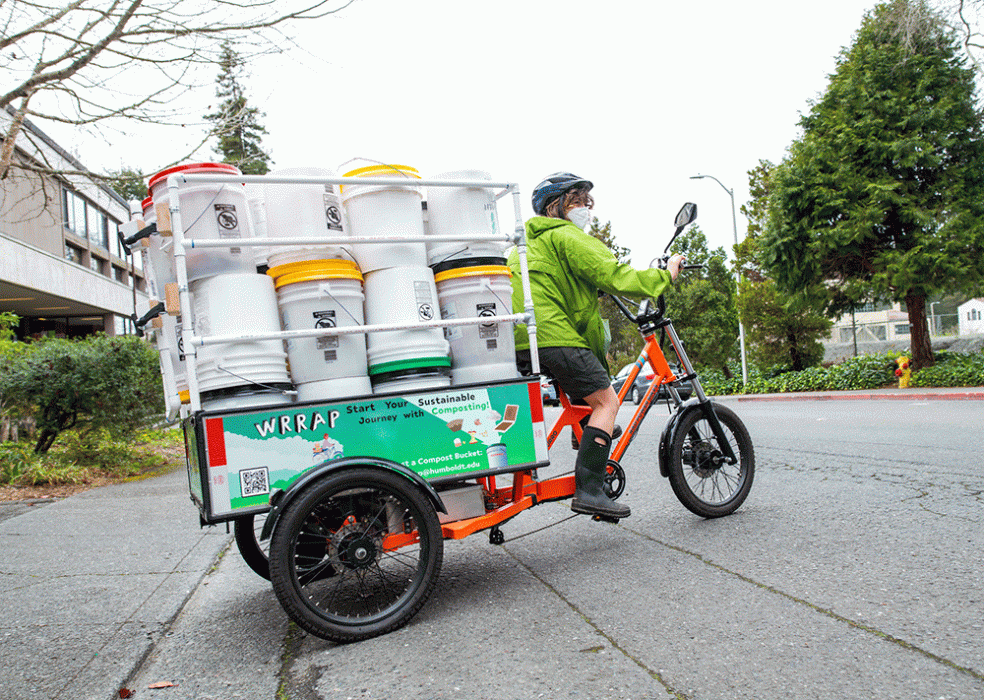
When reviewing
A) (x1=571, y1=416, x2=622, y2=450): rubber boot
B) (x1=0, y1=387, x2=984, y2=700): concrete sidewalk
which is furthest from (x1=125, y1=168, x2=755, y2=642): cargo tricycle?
(x1=0, y1=387, x2=984, y2=700): concrete sidewalk

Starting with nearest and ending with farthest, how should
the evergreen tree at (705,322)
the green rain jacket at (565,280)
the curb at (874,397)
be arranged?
the green rain jacket at (565,280)
the curb at (874,397)
the evergreen tree at (705,322)

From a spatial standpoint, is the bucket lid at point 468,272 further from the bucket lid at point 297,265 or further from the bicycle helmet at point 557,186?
the bicycle helmet at point 557,186

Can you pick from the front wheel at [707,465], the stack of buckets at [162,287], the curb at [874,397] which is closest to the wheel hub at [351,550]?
the stack of buckets at [162,287]

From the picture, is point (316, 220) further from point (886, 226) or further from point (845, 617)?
point (886, 226)

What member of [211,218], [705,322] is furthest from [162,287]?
[705,322]

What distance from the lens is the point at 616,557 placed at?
4.07m

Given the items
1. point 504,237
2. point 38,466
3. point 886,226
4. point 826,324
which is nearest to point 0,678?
point 504,237

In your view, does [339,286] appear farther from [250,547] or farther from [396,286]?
[250,547]

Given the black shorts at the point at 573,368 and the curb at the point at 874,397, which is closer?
the black shorts at the point at 573,368

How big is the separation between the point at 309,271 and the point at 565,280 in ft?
4.68

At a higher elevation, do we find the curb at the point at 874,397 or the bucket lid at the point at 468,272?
the bucket lid at the point at 468,272

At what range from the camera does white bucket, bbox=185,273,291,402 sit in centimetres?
321

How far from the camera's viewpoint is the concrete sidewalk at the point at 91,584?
304cm

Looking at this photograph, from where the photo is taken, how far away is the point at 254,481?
3.11 m
